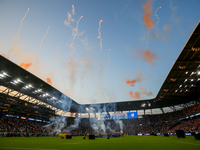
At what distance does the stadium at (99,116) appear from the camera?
13559mm

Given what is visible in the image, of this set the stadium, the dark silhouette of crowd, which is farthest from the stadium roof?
the dark silhouette of crowd

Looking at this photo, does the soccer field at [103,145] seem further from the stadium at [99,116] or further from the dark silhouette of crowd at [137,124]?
the dark silhouette of crowd at [137,124]

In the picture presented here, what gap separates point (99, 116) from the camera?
210 feet

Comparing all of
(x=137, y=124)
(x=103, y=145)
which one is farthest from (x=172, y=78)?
(x=137, y=124)

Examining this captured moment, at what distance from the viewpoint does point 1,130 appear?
28922 millimetres

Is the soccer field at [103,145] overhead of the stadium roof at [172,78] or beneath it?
beneath

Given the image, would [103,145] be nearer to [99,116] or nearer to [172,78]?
[172,78]

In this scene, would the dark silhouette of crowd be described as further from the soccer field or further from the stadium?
the soccer field

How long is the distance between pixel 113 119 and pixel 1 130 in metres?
44.3

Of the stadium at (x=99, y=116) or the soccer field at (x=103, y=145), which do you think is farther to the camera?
the stadium at (x=99, y=116)

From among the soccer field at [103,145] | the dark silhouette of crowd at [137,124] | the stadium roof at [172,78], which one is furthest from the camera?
the dark silhouette of crowd at [137,124]

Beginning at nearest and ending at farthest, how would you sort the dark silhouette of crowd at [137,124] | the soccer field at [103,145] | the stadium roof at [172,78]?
the soccer field at [103,145], the stadium roof at [172,78], the dark silhouette of crowd at [137,124]

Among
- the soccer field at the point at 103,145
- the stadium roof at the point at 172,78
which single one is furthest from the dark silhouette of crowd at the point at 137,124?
the soccer field at the point at 103,145

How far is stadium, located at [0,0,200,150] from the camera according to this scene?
44.5 ft
